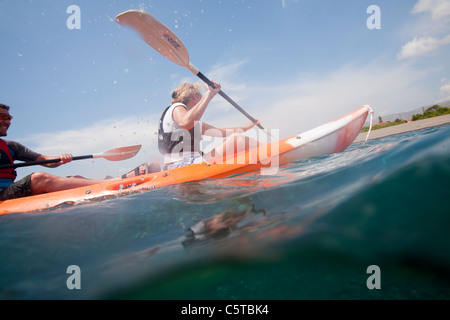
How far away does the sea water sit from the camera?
0.79 m

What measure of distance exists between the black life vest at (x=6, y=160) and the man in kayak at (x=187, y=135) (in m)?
2.33

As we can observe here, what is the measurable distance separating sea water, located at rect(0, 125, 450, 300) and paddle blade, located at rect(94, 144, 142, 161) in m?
3.25

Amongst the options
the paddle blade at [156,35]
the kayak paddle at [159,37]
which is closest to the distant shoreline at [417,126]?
the kayak paddle at [159,37]

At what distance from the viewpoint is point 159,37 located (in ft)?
13.2

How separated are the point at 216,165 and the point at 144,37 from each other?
2.88 metres

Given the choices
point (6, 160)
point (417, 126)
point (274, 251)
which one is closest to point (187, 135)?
point (274, 251)

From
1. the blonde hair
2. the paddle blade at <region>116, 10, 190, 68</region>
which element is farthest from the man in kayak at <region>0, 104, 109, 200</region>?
the paddle blade at <region>116, 10, 190, 68</region>

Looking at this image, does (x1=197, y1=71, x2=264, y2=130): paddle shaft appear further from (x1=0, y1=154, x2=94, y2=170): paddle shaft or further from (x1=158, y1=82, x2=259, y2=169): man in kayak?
(x1=0, y1=154, x2=94, y2=170): paddle shaft

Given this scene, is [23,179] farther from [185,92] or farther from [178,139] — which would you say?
[185,92]

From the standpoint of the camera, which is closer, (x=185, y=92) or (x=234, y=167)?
(x=234, y=167)

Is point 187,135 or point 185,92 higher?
point 185,92

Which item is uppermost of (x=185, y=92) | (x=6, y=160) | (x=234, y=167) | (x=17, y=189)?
(x=185, y=92)

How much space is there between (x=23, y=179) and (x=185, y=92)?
2.62 m
